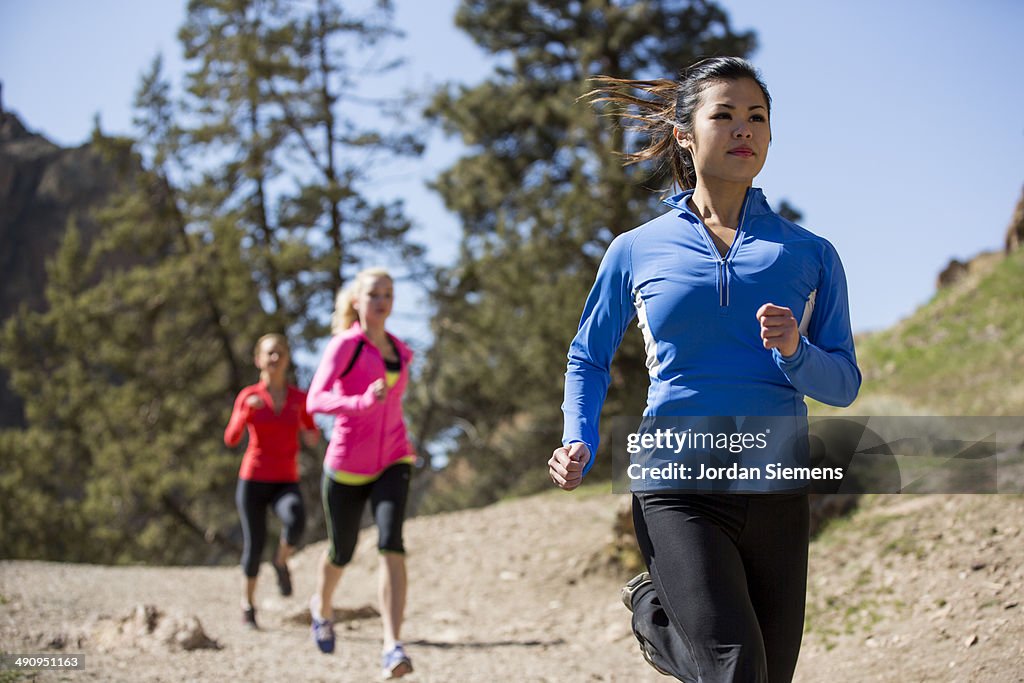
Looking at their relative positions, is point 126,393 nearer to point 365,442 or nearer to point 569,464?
point 365,442

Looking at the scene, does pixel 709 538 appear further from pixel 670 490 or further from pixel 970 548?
pixel 970 548

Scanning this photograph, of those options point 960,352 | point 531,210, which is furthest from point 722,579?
point 531,210

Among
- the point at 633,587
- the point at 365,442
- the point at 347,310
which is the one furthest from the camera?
the point at 347,310

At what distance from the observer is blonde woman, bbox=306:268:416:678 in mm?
5277

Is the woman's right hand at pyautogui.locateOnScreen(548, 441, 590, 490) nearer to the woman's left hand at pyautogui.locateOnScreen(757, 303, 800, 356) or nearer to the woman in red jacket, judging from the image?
the woman's left hand at pyautogui.locateOnScreen(757, 303, 800, 356)

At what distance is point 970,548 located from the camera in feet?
Answer: 19.2

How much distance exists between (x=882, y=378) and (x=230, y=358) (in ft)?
41.9

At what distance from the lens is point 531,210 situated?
1766 centimetres

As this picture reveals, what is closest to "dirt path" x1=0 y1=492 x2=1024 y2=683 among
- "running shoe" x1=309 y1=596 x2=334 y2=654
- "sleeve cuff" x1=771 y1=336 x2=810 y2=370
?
"running shoe" x1=309 y1=596 x2=334 y2=654

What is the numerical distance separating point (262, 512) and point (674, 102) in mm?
5286

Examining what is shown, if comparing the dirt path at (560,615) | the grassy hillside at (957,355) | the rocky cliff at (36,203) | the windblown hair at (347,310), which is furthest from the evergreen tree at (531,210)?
the rocky cliff at (36,203)

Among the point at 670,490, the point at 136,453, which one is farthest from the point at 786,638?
the point at 136,453

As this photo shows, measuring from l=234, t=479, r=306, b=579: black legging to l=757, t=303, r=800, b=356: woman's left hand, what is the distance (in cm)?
543

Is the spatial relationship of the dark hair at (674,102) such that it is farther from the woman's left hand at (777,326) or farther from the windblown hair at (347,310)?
the windblown hair at (347,310)
